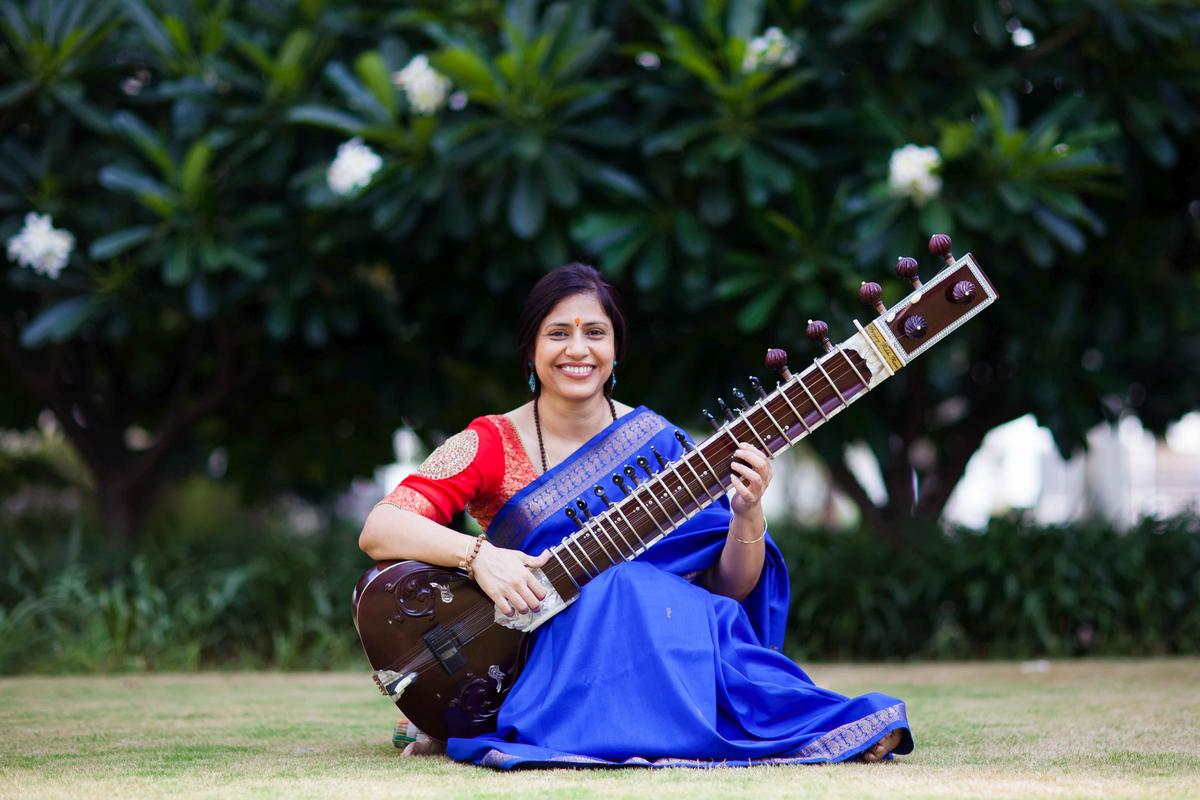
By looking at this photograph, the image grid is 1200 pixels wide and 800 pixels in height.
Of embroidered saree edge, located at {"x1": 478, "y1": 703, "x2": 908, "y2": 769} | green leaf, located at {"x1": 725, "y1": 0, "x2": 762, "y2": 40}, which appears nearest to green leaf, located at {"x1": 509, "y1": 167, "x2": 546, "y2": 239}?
green leaf, located at {"x1": 725, "y1": 0, "x2": 762, "y2": 40}

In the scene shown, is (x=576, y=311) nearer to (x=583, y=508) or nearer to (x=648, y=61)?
(x=583, y=508)

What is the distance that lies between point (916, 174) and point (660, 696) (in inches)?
121

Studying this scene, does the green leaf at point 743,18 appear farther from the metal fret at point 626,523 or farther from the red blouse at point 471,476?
the metal fret at point 626,523

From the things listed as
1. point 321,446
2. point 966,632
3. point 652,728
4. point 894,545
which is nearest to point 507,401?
point 321,446

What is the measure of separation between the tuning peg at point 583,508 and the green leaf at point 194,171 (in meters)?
3.27

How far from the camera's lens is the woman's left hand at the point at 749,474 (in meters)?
3.70

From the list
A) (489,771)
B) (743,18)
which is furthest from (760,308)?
(489,771)

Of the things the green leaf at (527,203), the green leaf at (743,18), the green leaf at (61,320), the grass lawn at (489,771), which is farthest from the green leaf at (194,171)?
the green leaf at (743,18)

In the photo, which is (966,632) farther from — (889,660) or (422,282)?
(422,282)

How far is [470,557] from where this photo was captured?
12.4ft

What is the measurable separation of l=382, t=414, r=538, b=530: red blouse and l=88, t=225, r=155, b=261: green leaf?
299 centimetres

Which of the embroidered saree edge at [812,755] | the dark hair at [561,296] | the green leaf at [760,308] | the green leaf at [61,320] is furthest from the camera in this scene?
the green leaf at [61,320]

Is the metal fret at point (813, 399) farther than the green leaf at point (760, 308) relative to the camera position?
No

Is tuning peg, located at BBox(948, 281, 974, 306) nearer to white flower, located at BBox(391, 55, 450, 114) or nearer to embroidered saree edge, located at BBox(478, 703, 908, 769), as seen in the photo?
embroidered saree edge, located at BBox(478, 703, 908, 769)
